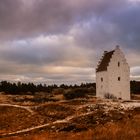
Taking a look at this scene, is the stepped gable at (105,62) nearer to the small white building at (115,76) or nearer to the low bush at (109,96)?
the small white building at (115,76)

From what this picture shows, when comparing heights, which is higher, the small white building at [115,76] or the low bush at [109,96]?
the small white building at [115,76]

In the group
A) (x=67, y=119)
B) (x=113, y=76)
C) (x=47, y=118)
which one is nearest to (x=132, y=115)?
(x=67, y=119)

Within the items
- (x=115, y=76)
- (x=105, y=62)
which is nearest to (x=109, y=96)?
(x=115, y=76)

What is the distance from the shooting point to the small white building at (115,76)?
7319cm

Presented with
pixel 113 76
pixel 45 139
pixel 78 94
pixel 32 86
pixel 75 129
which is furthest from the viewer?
pixel 32 86

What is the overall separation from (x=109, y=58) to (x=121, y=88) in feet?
21.6

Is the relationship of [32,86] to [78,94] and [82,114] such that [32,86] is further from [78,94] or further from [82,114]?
[82,114]

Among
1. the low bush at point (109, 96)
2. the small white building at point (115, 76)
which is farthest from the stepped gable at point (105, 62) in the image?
the low bush at point (109, 96)

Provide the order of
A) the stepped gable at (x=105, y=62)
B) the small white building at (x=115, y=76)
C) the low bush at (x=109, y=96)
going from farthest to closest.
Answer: the stepped gable at (x=105, y=62)
the small white building at (x=115, y=76)
the low bush at (x=109, y=96)

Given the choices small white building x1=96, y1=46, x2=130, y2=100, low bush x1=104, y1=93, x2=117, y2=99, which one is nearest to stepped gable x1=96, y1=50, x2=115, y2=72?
small white building x1=96, y1=46, x2=130, y2=100

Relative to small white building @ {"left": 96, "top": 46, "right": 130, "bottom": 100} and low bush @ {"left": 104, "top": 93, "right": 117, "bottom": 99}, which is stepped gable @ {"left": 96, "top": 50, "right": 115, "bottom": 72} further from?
low bush @ {"left": 104, "top": 93, "right": 117, "bottom": 99}

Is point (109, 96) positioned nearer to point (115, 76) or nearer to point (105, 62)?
point (115, 76)

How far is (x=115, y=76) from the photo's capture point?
73688 millimetres

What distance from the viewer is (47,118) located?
158 feet
